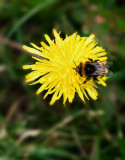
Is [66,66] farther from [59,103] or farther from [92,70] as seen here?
[59,103]

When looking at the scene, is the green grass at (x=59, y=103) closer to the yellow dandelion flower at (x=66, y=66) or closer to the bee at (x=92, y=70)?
the yellow dandelion flower at (x=66, y=66)

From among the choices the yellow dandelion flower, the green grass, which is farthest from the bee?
the green grass

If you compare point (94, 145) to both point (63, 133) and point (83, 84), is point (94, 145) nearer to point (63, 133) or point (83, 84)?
point (63, 133)

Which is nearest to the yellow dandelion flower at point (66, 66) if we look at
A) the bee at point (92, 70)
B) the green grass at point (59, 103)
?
the bee at point (92, 70)

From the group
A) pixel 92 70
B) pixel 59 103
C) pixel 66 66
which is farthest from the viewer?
pixel 59 103

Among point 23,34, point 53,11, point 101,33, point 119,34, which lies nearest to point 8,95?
point 23,34

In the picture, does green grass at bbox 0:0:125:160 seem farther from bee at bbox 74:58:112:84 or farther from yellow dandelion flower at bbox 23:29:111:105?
bee at bbox 74:58:112:84

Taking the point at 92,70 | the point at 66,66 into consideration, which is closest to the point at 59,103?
the point at 66,66
